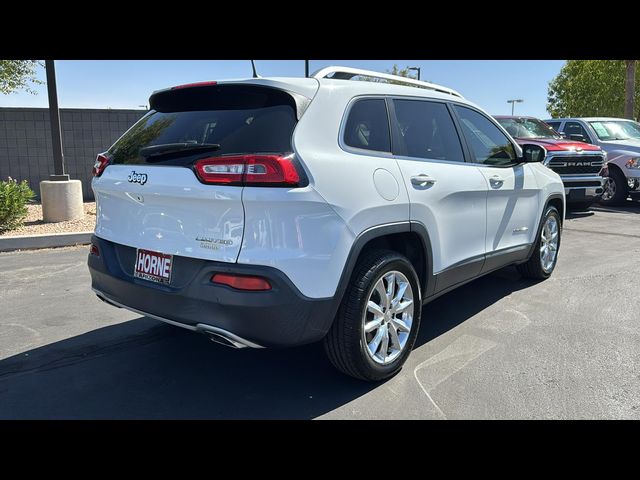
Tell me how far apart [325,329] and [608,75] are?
3899 centimetres

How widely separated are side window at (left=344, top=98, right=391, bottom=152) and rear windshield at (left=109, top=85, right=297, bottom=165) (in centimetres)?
44

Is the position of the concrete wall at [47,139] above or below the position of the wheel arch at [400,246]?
above

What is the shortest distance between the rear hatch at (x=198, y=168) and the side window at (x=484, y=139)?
197 cm

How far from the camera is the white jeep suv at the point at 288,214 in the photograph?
2658mm

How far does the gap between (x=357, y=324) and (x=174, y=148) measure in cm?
145

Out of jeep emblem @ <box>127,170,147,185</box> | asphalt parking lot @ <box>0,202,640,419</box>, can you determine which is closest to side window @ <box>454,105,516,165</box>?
asphalt parking lot @ <box>0,202,640,419</box>

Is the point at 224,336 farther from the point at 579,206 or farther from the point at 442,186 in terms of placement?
the point at 579,206

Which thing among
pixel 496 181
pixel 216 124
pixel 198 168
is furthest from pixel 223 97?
pixel 496 181

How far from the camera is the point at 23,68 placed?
11.1 metres

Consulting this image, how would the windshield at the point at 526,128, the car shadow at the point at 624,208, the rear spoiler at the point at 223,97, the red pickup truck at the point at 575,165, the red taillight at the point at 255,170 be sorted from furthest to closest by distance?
1. the car shadow at the point at 624,208
2. the windshield at the point at 526,128
3. the red pickup truck at the point at 575,165
4. the rear spoiler at the point at 223,97
5. the red taillight at the point at 255,170

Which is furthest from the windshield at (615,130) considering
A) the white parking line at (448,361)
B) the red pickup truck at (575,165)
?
the white parking line at (448,361)

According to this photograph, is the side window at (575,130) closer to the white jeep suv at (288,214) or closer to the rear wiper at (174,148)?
the white jeep suv at (288,214)

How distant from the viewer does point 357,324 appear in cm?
301

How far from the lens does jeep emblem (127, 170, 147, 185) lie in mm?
2996
